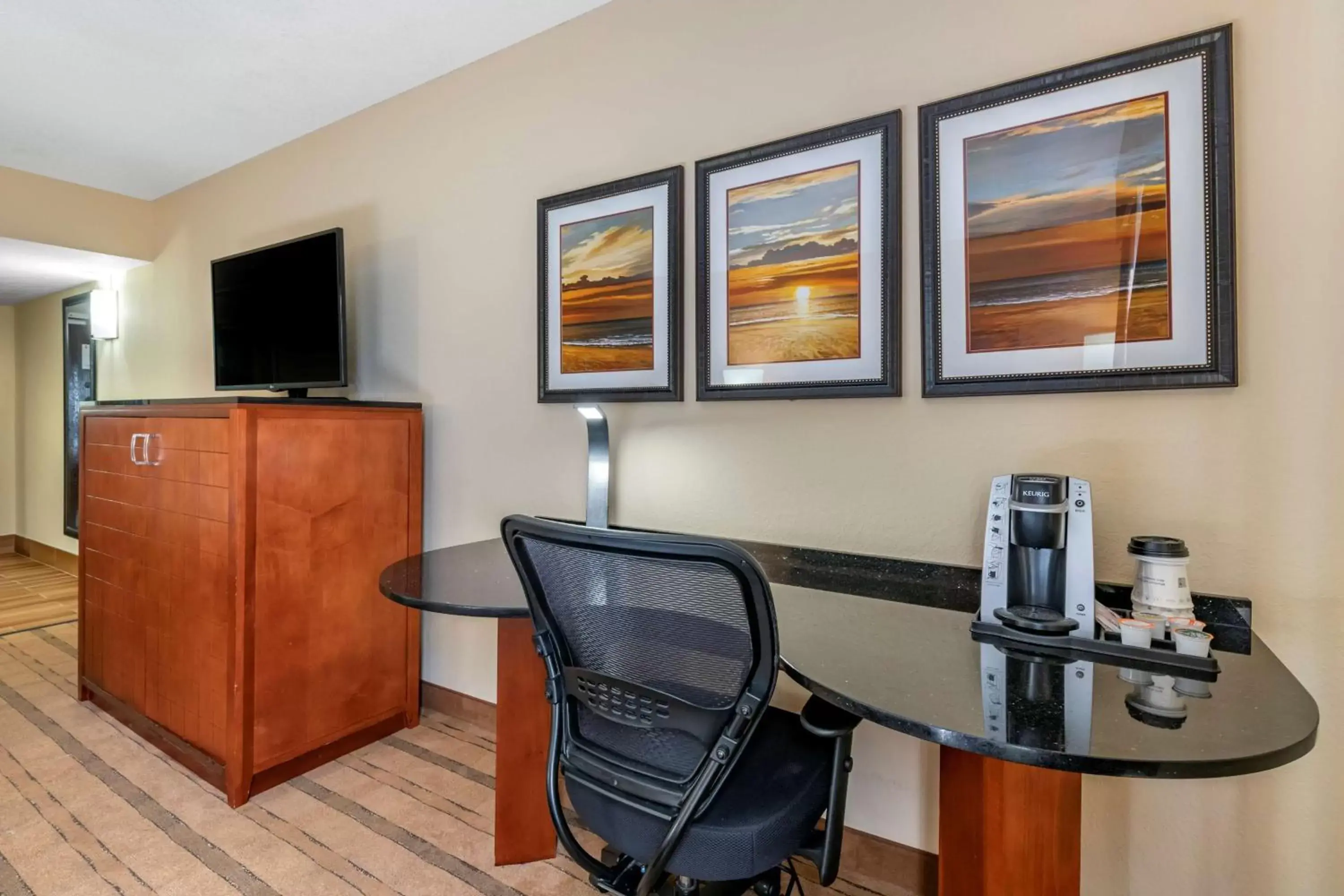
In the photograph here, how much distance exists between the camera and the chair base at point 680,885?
117 centimetres

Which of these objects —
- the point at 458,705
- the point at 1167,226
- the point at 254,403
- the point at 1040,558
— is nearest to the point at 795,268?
the point at 1167,226

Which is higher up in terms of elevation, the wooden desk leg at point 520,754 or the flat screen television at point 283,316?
the flat screen television at point 283,316

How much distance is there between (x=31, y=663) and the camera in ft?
10.6

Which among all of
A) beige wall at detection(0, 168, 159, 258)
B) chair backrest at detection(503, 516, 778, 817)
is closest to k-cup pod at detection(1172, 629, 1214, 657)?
chair backrest at detection(503, 516, 778, 817)

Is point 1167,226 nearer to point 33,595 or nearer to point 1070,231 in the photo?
point 1070,231

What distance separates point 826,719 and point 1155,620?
63cm

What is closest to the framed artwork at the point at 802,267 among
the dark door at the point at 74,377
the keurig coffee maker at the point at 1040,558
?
the keurig coffee maker at the point at 1040,558

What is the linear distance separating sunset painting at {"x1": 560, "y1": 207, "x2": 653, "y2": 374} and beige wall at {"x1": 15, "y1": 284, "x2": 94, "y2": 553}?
178 inches

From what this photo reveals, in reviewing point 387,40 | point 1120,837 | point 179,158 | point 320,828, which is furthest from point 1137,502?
point 179,158

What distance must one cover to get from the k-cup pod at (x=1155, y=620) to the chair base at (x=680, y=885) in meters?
0.80

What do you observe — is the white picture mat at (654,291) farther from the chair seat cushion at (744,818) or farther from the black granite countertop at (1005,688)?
the chair seat cushion at (744,818)

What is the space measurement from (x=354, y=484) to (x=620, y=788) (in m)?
1.68

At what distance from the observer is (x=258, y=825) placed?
1.96m

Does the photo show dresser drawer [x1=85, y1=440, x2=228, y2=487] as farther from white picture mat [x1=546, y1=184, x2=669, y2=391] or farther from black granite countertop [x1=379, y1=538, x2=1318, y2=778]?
white picture mat [x1=546, y1=184, x2=669, y2=391]
